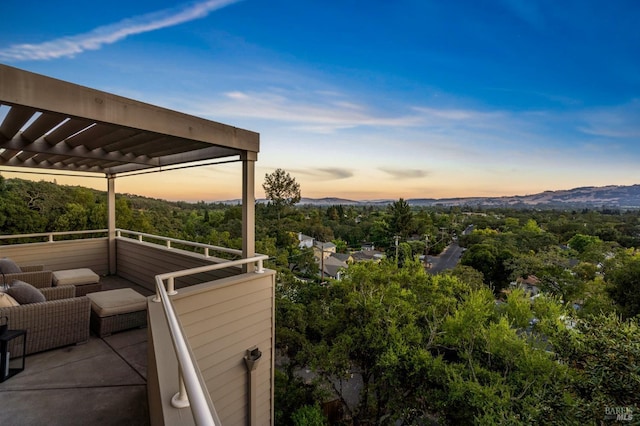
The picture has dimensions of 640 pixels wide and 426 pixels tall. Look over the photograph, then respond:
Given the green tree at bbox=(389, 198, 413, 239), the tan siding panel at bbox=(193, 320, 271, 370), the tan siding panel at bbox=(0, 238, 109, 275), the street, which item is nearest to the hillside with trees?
the tan siding panel at bbox=(0, 238, 109, 275)

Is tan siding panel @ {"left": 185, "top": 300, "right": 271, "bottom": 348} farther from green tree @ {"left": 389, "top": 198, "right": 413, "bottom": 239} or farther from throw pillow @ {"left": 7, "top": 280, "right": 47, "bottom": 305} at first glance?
green tree @ {"left": 389, "top": 198, "right": 413, "bottom": 239}

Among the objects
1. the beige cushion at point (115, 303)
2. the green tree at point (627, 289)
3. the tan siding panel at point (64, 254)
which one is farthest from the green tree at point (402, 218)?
the beige cushion at point (115, 303)

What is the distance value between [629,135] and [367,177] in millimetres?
16520

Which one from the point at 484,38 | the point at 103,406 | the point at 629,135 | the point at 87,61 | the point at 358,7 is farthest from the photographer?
the point at 629,135

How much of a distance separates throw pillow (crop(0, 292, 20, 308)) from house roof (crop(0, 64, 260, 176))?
67.4 inches

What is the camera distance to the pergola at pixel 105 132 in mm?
2188

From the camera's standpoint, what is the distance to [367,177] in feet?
85.0

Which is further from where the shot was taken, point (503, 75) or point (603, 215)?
point (603, 215)

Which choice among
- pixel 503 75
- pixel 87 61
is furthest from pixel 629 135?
pixel 87 61

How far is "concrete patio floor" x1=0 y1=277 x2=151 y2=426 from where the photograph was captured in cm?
216

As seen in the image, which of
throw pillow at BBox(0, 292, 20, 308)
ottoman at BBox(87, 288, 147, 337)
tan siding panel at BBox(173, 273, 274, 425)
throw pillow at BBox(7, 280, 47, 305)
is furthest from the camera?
ottoman at BBox(87, 288, 147, 337)

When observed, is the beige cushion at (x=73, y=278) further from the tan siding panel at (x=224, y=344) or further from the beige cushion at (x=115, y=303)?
the tan siding panel at (x=224, y=344)

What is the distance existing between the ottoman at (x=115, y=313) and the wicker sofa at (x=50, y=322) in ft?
0.66

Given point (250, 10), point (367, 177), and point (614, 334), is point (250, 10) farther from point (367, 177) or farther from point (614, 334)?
point (367, 177)
